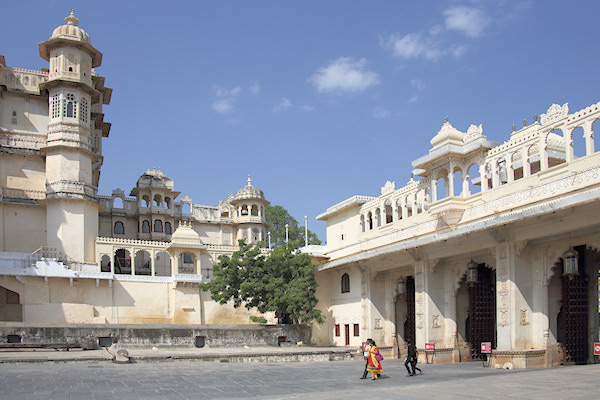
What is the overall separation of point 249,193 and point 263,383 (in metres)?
39.9

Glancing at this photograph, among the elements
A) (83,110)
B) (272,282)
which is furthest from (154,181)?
(272,282)

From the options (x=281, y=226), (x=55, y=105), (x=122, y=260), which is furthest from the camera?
(x=281, y=226)

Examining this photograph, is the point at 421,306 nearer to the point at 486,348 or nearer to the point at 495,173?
the point at 486,348

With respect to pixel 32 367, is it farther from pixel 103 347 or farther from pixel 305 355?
pixel 305 355

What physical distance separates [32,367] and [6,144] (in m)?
25.1

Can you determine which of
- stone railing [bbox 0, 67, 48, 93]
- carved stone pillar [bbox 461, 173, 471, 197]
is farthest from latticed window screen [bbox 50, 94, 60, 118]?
carved stone pillar [bbox 461, 173, 471, 197]

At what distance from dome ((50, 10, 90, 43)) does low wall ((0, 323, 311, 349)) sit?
807 inches

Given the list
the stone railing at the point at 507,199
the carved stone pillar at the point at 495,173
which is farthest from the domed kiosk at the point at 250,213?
the carved stone pillar at the point at 495,173

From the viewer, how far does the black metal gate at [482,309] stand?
24094mm

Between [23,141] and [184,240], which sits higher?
[23,141]

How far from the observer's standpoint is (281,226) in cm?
6838

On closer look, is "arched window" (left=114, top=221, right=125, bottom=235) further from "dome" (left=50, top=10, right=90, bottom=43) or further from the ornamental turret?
"dome" (left=50, top=10, right=90, bottom=43)

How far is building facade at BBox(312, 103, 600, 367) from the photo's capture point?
1889 cm

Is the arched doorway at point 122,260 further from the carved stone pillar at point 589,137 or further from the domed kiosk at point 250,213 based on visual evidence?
the carved stone pillar at point 589,137
